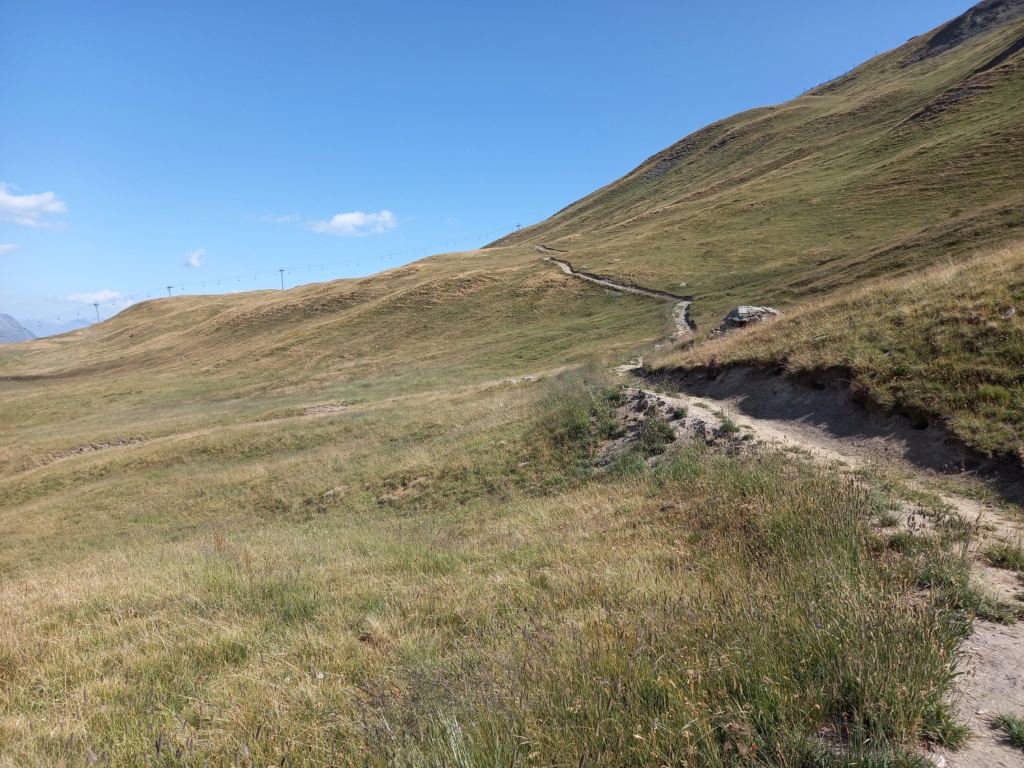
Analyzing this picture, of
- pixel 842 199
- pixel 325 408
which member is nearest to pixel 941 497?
pixel 325 408

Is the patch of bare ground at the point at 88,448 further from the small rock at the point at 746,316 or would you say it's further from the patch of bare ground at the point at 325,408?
the small rock at the point at 746,316

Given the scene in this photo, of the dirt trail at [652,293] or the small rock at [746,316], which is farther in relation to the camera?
the dirt trail at [652,293]

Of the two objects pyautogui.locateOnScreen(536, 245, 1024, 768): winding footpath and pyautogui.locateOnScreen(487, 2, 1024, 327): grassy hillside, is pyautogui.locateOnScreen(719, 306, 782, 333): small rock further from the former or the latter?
pyautogui.locateOnScreen(536, 245, 1024, 768): winding footpath

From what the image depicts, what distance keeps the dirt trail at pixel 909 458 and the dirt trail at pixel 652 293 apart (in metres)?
15.1

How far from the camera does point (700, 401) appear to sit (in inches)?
624

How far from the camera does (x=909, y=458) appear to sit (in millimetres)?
9586

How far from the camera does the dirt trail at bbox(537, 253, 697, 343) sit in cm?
3601

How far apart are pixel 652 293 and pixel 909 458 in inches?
1731

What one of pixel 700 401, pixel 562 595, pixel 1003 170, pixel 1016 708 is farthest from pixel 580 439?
pixel 1003 170

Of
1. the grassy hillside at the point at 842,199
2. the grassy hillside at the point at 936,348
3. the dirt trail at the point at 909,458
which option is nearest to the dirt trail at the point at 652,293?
the grassy hillside at the point at 842,199

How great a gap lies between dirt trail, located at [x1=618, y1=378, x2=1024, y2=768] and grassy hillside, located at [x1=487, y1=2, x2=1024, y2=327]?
18.5m

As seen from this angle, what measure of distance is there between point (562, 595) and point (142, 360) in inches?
3497

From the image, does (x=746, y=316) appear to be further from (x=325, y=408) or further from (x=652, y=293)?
(x=325, y=408)

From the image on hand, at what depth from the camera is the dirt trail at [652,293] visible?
36.0 metres
